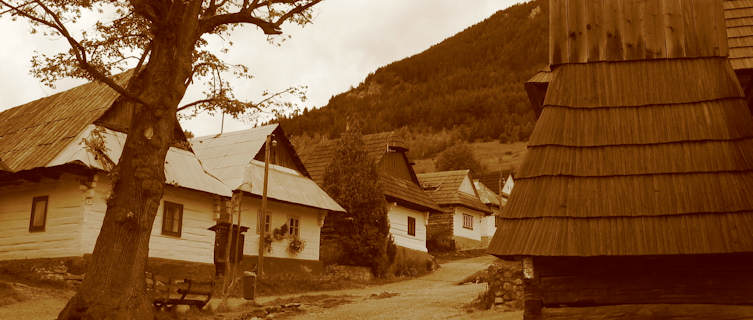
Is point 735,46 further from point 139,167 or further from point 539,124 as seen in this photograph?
point 139,167

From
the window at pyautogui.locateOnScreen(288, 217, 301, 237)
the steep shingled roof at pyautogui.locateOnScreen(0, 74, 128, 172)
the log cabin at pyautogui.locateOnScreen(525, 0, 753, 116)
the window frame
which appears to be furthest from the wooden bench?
the window at pyautogui.locateOnScreen(288, 217, 301, 237)

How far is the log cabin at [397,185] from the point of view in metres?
34.3

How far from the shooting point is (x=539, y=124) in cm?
1085

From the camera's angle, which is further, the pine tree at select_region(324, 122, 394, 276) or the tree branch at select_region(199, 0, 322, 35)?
the pine tree at select_region(324, 122, 394, 276)

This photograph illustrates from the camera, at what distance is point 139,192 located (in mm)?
12383

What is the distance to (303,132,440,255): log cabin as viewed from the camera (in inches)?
1352

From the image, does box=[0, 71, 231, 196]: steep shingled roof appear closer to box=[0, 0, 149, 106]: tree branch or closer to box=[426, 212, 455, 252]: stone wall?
box=[0, 0, 149, 106]: tree branch

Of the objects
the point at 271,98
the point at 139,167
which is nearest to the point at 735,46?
the point at 271,98

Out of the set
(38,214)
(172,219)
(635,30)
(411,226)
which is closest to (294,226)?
(172,219)

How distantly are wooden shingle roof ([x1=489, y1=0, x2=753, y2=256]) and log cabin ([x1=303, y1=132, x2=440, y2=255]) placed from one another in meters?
22.0

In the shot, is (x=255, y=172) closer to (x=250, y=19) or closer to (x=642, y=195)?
(x=250, y=19)

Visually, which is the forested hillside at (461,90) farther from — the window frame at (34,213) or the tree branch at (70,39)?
the tree branch at (70,39)

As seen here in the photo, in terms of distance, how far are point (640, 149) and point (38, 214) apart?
1860 cm

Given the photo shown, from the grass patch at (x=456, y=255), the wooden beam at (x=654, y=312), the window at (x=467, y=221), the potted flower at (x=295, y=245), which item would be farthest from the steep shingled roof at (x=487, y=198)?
the wooden beam at (x=654, y=312)
